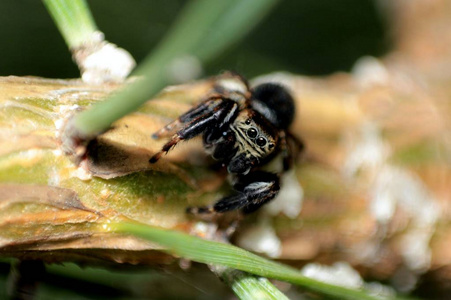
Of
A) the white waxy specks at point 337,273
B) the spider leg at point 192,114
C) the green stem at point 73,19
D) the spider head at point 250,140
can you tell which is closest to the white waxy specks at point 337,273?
the white waxy specks at point 337,273

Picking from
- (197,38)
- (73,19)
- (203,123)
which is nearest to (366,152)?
(203,123)

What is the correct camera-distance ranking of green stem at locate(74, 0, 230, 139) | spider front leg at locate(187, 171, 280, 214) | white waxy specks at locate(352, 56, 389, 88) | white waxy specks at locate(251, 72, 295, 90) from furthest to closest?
white waxy specks at locate(352, 56, 389, 88), white waxy specks at locate(251, 72, 295, 90), spider front leg at locate(187, 171, 280, 214), green stem at locate(74, 0, 230, 139)

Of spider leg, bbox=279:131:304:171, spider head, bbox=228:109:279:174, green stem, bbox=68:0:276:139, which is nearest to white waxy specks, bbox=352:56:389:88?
spider leg, bbox=279:131:304:171

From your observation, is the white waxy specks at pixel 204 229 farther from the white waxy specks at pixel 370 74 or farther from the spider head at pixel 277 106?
the white waxy specks at pixel 370 74

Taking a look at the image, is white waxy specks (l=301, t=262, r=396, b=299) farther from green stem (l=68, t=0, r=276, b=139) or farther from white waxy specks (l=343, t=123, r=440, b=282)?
green stem (l=68, t=0, r=276, b=139)

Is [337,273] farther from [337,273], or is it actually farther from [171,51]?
[171,51]

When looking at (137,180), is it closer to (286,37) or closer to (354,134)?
(354,134)
